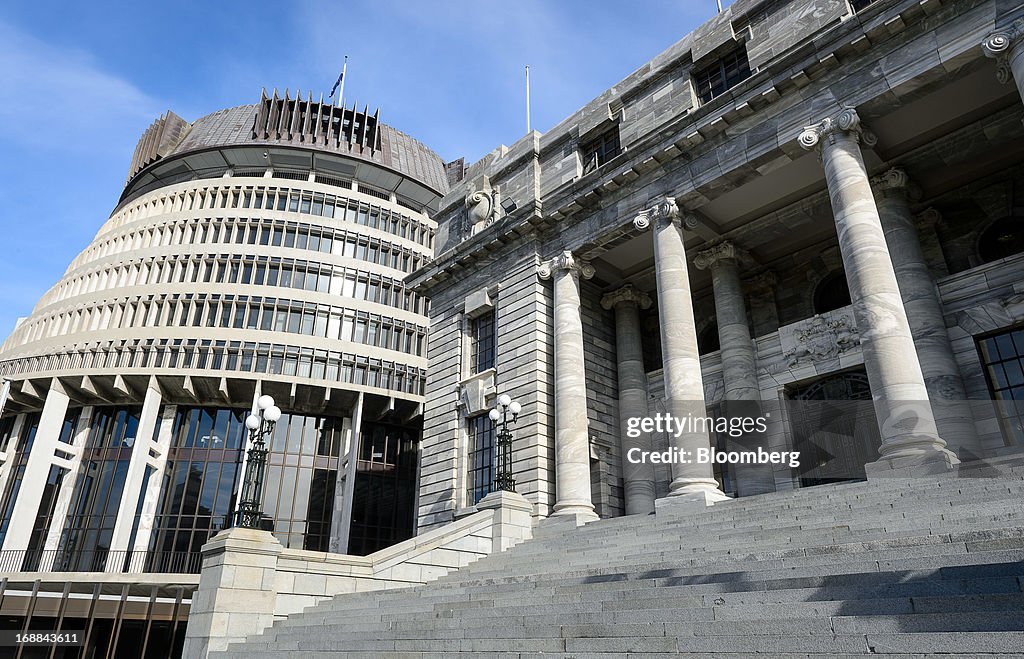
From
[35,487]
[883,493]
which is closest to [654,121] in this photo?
[883,493]

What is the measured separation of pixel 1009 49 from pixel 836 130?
3875 mm

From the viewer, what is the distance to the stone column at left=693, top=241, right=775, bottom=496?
21391mm

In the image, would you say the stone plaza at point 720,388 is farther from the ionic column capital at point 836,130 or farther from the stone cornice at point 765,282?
the stone cornice at point 765,282

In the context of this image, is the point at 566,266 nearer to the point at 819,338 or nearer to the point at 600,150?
the point at 600,150

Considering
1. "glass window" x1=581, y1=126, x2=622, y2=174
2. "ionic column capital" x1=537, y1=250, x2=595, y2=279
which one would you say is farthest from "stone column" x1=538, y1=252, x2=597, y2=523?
"glass window" x1=581, y1=126, x2=622, y2=174

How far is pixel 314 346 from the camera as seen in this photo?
42938mm

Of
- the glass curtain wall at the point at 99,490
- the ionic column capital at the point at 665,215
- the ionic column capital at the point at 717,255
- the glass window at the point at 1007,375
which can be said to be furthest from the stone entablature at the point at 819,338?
the glass curtain wall at the point at 99,490

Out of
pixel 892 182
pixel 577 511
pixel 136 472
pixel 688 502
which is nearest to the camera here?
pixel 688 502

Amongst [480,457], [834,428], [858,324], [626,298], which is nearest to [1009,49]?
[858,324]

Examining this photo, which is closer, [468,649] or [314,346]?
[468,649]

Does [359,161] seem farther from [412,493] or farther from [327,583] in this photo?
[327,583]

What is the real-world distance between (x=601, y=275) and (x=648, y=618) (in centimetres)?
1884

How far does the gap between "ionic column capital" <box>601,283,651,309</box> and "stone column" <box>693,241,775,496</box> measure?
3334 millimetres

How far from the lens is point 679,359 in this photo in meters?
18.9
